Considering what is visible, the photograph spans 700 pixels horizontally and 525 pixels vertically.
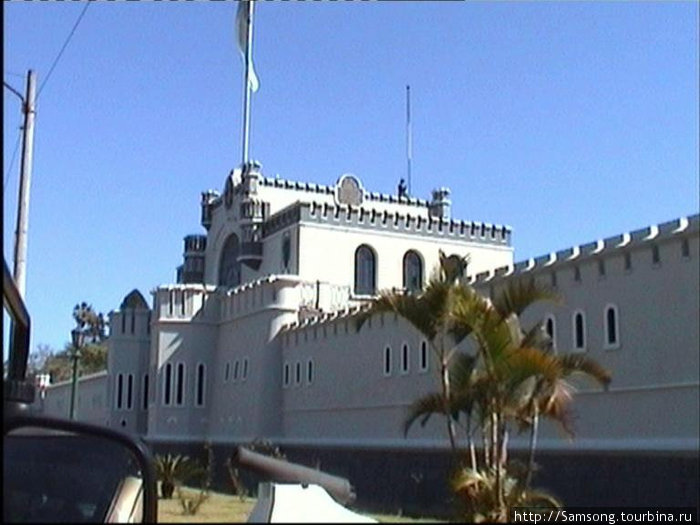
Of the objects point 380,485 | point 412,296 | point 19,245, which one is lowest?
point 380,485

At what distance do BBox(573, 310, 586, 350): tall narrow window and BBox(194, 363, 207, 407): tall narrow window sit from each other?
25437mm

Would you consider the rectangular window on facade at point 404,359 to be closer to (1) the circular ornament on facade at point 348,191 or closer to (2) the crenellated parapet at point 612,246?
(2) the crenellated parapet at point 612,246

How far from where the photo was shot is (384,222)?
1927 inches

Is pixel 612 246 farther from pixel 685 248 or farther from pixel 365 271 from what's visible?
pixel 365 271

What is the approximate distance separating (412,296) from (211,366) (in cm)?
3137

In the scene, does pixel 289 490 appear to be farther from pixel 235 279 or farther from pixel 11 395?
pixel 235 279

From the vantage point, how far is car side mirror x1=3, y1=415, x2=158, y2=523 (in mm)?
3401

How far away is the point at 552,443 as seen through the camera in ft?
75.6

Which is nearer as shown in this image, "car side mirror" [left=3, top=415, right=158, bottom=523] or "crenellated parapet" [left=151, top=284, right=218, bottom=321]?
"car side mirror" [left=3, top=415, right=158, bottom=523]

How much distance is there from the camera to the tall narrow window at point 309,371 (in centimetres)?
3634

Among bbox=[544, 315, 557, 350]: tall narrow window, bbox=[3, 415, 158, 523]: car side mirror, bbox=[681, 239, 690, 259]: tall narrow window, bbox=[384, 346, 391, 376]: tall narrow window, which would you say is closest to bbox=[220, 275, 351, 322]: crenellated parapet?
bbox=[384, 346, 391, 376]: tall narrow window

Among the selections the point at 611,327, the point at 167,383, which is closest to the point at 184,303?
the point at 167,383

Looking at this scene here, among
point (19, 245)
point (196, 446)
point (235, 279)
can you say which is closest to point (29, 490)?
point (19, 245)

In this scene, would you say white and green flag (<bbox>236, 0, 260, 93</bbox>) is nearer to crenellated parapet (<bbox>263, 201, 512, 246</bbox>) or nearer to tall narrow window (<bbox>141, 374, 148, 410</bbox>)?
crenellated parapet (<bbox>263, 201, 512, 246</bbox>)
